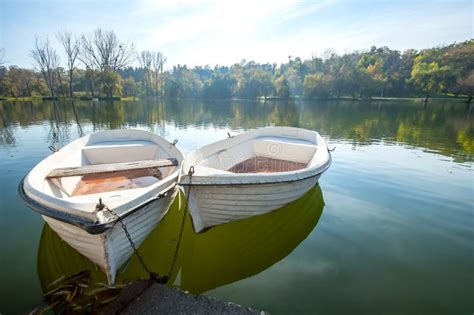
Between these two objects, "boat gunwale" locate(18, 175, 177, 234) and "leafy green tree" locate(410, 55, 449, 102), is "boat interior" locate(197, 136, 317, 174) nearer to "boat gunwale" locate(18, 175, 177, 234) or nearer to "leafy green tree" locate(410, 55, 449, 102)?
"boat gunwale" locate(18, 175, 177, 234)

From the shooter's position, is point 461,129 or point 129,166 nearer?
point 129,166

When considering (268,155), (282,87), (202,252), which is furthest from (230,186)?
(282,87)

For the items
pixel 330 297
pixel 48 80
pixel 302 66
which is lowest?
pixel 330 297

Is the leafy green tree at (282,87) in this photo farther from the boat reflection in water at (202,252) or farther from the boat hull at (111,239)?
the boat hull at (111,239)

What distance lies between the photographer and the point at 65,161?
17.5ft

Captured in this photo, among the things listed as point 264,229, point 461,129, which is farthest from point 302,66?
point 264,229

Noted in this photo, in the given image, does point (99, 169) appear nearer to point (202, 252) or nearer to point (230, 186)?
point (202, 252)

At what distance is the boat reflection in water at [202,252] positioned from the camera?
3.65 m

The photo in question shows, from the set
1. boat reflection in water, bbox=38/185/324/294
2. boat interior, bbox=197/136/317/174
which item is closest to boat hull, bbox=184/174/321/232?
boat reflection in water, bbox=38/185/324/294

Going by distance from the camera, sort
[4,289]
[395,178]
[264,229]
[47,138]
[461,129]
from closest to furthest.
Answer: [4,289] → [264,229] → [395,178] → [47,138] → [461,129]

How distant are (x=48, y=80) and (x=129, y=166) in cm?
6390

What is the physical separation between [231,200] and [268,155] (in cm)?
356

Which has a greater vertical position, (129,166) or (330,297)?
(129,166)

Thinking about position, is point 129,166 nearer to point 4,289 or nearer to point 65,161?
point 65,161
